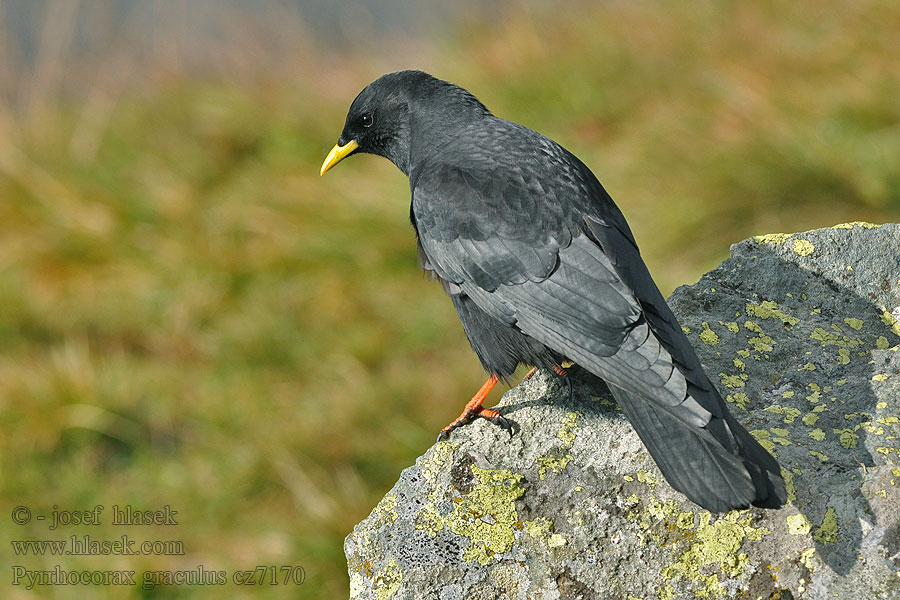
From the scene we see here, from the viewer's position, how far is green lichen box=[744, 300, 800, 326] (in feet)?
10.5

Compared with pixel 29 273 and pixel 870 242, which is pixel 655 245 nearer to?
pixel 870 242

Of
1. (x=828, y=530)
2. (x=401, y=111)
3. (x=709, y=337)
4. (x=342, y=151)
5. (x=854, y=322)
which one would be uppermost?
(x=342, y=151)

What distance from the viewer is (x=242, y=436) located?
Answer: 5453 millimetres

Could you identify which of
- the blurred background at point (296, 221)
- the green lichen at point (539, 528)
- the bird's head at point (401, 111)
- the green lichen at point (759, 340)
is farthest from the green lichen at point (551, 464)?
the blurred background at point (296, 221)

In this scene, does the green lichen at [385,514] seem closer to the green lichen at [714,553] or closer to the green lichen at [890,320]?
the green lichen at [714,553]

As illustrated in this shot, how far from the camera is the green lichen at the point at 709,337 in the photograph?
312 centimetres

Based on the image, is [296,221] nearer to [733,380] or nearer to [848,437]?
[733,380]

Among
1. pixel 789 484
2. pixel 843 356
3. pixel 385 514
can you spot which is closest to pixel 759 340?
pixel 843 356

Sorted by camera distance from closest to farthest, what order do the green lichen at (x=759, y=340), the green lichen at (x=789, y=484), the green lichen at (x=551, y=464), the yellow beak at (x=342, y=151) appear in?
1. the green lichen at (x=789, y=484)
2. the green lichen at (x=551, y=464)
3. the green lichen at (x=759, y=340)
4. the yellow beak at (x=342, y=151)

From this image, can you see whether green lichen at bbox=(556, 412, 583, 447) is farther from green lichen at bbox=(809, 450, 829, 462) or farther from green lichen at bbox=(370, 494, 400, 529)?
green lichen at bbox=(809, 450, 829, 462)

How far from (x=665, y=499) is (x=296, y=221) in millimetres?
5031

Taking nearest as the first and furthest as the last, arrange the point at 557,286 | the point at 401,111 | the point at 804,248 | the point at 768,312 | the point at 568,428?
the point at 568,428 → the point at 557,286 → the point at 768,312 → the point at 804,248 → the point at 401,111

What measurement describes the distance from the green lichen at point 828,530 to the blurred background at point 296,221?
2605 mm

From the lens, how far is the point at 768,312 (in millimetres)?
3229
